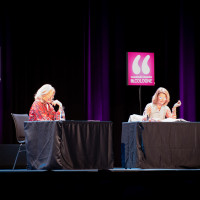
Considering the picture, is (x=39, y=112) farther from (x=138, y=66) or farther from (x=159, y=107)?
(x=138, y=66)

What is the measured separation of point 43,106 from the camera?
486 centimetres

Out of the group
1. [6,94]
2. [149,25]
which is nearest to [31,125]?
[6,94]

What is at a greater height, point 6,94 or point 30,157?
point 6,94

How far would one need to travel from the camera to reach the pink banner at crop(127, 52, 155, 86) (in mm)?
5707

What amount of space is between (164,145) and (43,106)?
156 cm

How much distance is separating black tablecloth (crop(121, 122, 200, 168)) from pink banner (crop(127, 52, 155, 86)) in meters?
1.13

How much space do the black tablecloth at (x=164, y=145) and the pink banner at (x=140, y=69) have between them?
3.70 ft

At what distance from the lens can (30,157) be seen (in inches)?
179
